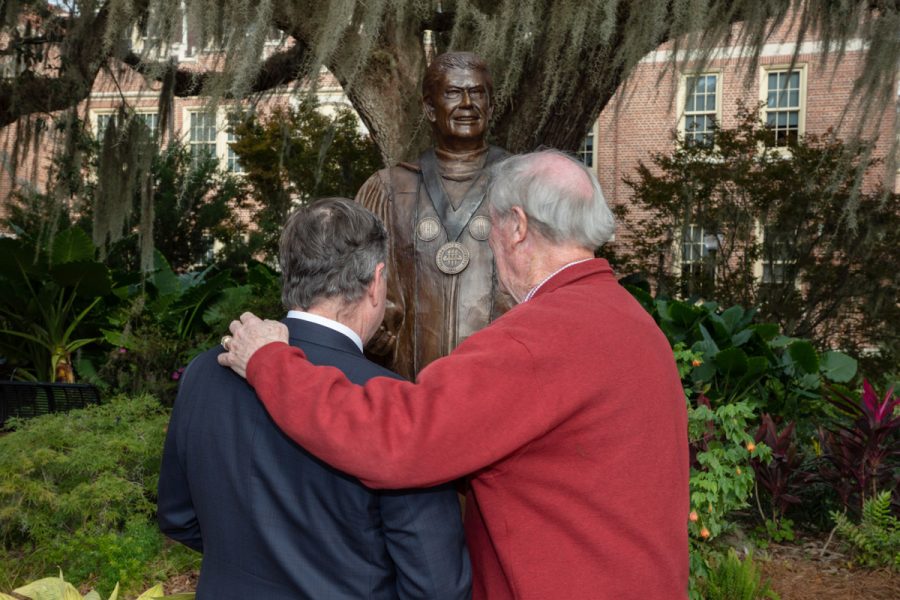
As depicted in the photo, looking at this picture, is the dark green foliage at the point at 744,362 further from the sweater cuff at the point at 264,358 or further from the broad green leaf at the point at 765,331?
the sweater cuff at the point at 264,358

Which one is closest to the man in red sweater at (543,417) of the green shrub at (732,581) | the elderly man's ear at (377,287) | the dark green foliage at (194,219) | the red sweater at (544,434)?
the red sweater at (544,434)

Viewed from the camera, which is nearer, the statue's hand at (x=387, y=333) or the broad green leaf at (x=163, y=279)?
the statue's hand at (x=387, y=333)

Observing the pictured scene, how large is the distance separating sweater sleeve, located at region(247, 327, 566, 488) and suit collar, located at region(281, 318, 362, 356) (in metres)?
0.19

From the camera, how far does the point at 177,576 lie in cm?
461

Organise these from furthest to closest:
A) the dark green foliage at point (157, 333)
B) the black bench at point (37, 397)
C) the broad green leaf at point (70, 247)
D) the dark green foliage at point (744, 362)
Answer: the broad green leaf at point (70, 247) → the dark green foliage at point (157, 333) → the black bench at point (37, 397) → the dark green foliage at point (744, 362)

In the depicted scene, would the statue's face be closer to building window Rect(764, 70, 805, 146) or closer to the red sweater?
the red sweater

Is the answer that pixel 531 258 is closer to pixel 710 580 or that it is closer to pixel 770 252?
pixel 710 580

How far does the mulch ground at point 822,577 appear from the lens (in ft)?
14.0

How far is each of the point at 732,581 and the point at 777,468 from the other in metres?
1.50

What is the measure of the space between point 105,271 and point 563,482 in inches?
334

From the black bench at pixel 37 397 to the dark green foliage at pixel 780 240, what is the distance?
8.28m

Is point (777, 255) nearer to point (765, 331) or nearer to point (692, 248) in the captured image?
point (692, 248)

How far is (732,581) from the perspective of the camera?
3.74 meters

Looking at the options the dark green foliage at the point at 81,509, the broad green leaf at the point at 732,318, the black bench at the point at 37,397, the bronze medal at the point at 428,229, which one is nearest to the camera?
the bronze medal at the point at 428,229
